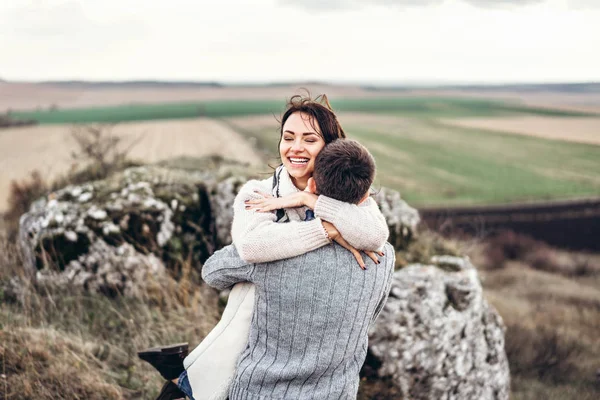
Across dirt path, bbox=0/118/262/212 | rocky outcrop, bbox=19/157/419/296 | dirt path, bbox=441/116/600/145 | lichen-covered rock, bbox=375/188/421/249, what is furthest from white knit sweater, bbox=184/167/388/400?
dirt path, bbox=441/116/600/145

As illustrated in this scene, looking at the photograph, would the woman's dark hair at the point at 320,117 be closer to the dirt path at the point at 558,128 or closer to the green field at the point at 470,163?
the green field at the point at 470,163

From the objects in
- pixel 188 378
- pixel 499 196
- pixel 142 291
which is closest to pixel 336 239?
pixel 188 378

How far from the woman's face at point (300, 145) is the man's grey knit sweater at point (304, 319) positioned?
0.43m

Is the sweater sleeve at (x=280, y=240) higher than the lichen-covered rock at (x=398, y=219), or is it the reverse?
the sweater sleeve at (x=280, y=240)

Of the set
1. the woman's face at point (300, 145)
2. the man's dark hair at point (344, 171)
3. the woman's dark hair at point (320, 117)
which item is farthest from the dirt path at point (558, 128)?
the man's dark hair at point (344, 171)

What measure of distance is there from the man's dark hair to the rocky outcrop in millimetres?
3125

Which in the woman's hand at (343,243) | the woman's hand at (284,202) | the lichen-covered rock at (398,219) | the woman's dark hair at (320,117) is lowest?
the lichen-covered rock at (398,219)

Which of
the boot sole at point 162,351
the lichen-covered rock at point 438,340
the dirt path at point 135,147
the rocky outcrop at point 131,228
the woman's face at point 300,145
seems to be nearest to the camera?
the woman's face at point 300,145

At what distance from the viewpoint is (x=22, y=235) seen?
5625 millimetres

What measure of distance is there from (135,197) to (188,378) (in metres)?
3.25

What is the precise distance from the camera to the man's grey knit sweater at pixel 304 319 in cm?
232

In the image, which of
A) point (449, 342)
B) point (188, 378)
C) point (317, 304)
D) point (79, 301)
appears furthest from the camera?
point (79, 301)

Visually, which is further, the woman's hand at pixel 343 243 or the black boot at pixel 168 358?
the black boot at pixel 168 358

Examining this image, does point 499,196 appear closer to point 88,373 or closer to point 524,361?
point 524,361
